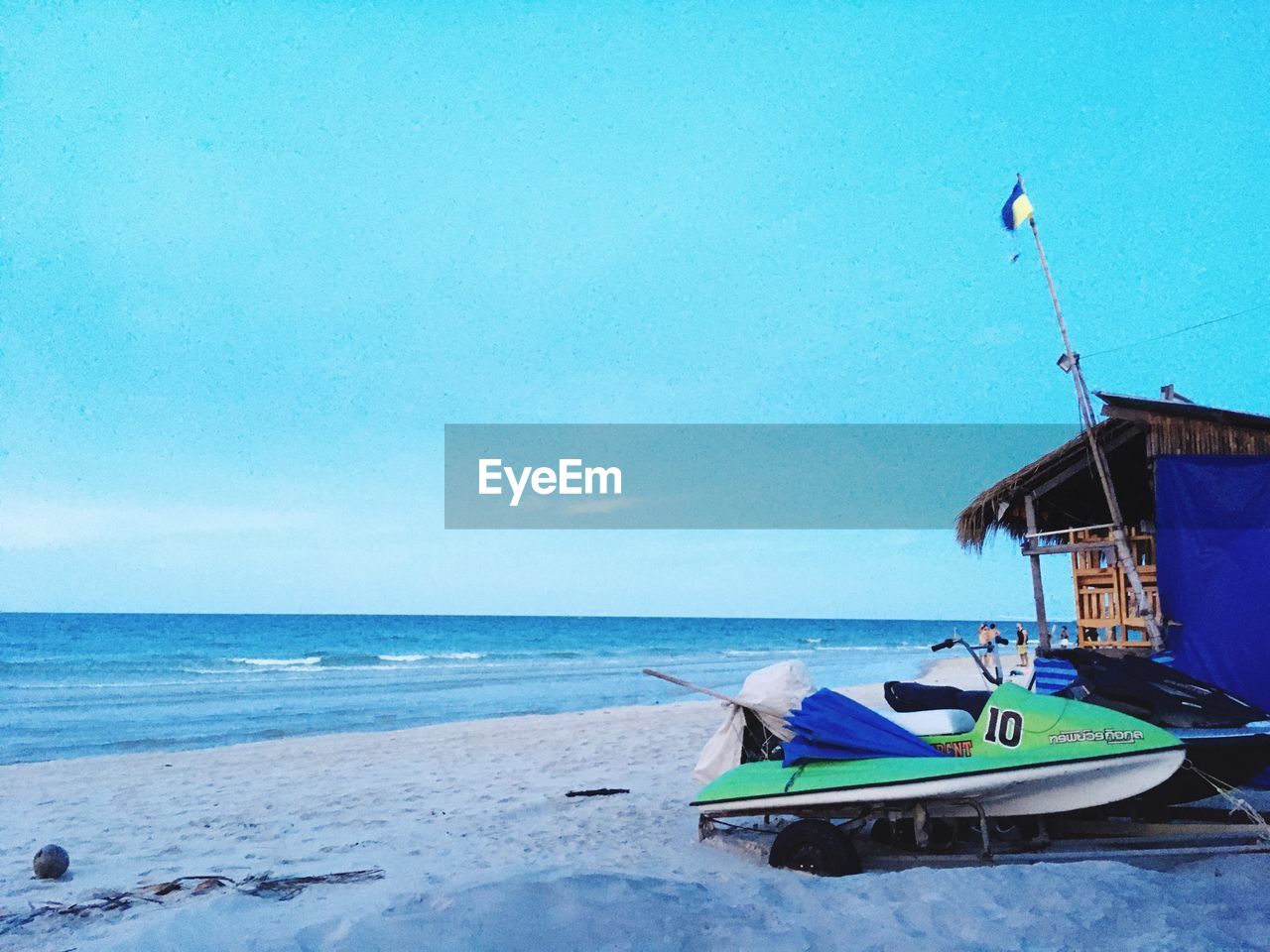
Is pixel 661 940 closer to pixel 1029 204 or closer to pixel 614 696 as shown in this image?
pixel 1029 204

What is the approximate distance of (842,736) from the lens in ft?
16.9

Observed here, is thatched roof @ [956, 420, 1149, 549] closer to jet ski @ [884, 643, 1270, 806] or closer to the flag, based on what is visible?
the flag

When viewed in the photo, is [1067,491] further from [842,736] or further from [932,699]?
[842,736]

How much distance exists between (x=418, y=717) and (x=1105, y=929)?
1483cm

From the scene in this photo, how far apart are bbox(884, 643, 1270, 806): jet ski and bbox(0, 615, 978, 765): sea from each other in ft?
40.9

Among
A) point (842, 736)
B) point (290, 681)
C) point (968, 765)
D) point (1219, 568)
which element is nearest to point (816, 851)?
point (842, 736)

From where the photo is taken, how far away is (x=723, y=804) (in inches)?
202

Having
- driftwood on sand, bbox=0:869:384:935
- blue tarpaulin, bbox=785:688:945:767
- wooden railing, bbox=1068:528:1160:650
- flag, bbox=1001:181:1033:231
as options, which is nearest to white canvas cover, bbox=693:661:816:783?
blue tarpaulin, bbox=785:688:945:767

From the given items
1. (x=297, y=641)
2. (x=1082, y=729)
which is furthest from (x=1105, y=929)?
(x=297, y=641)

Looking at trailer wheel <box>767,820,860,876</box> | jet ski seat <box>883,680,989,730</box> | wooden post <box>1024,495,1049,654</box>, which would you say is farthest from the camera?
wooden post <box>1024,495,1049,654</box>

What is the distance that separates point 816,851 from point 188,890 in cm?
350

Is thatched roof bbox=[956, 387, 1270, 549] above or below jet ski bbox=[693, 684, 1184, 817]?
above

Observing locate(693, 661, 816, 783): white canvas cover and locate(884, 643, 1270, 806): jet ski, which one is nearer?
locate(884, 643, 1270, 806): jet ski

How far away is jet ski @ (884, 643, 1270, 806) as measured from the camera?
477 cm
